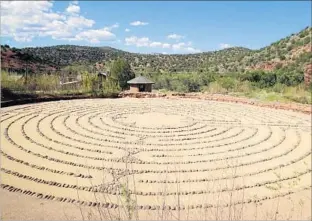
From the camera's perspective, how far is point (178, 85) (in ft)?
92.3

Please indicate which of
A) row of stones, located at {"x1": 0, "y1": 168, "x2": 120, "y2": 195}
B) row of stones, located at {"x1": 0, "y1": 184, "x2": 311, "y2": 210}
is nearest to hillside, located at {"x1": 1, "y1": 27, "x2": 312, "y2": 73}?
row of stones, located at {"x1": 0, "y1": 168, "x2": 120, "y2": 195}

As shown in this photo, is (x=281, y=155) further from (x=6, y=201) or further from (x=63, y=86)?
(x=63, y=86)

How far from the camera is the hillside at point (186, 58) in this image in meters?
37.5

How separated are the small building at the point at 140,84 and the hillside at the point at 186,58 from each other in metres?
14.1

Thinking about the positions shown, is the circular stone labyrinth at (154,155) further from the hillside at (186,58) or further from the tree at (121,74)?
the hillside at (186,58)

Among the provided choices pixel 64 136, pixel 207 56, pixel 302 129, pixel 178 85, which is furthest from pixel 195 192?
pixel 207 56

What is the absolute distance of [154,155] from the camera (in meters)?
10.0

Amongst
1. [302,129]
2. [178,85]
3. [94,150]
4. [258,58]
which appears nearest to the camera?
[94,150]

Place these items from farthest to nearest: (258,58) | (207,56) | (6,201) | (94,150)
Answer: (207,56) < (258,58) < (94,150) < (6,201)

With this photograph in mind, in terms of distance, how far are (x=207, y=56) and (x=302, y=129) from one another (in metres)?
40.6

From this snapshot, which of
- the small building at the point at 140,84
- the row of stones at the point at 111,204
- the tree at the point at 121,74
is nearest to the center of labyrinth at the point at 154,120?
the row of stones at the point at 111,204

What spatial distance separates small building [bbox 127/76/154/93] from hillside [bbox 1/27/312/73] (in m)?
14.1

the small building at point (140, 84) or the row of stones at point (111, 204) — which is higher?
the small building at point (140, 84)

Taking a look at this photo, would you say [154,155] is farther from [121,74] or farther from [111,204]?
[121,74]
